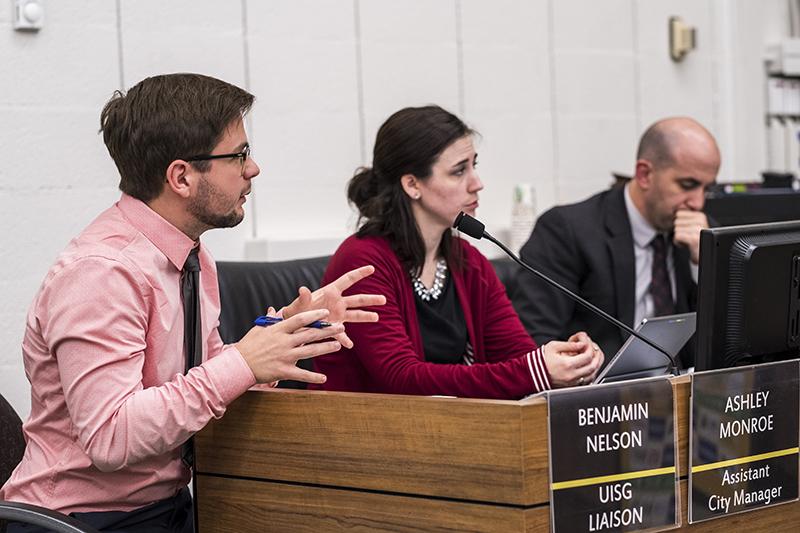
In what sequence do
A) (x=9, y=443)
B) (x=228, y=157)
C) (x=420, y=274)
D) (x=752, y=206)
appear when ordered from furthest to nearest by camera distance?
(x=752, y=206)
(x=420, y=274)
(x=9, y=443)
(x=228, y=157)

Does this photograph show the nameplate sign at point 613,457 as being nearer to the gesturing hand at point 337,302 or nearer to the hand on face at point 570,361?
the hand on face at point 570,361

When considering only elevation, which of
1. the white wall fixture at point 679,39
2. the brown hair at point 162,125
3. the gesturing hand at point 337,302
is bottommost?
the gesturing hand at point 337,302

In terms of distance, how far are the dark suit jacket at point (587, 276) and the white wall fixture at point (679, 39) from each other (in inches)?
67.5

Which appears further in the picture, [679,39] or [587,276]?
[679,39]

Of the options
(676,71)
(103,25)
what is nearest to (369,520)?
(103,25)

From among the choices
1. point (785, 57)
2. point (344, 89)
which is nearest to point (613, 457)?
point (344, 89)

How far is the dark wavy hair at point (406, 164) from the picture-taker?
102 inches

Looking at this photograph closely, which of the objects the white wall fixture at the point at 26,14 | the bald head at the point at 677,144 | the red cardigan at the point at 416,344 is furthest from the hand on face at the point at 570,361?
the white wall fixture at the point at 26,14

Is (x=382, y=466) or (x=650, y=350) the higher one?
(x=650, y=350)

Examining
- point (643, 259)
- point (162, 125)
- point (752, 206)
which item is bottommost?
point (643, 259)

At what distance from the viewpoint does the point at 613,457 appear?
5.57 ft

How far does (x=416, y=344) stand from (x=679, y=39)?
9.17 feet

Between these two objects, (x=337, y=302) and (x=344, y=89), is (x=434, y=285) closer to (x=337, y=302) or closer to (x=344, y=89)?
(x=337, y=302)

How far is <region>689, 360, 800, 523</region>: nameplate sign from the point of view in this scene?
5.93 feet
